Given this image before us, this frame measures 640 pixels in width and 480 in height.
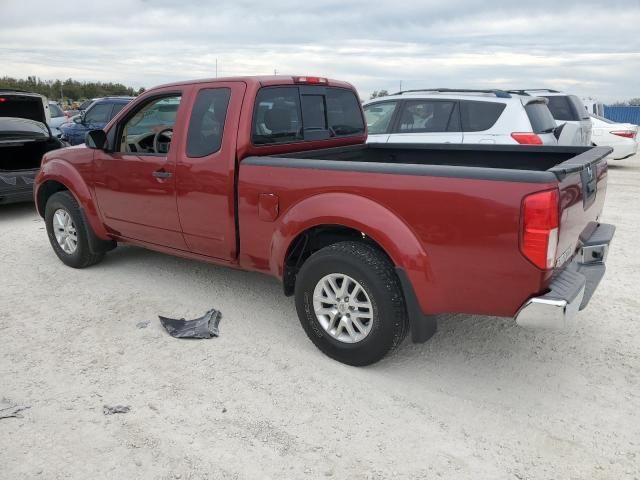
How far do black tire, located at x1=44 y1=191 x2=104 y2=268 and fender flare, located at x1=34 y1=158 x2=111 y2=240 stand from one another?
10cm

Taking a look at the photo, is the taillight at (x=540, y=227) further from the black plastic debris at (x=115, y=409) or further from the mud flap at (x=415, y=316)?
the black plastic debris at (x=115, y=409)

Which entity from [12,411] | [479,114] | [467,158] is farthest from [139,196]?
[479,114]

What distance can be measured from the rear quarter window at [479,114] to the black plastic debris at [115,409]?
18.5 feet

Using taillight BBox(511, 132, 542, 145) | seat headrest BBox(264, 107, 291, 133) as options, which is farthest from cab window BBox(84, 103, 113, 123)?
seat headrest BBox(264, 107, 291, 133)

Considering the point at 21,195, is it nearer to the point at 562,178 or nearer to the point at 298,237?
the point at 298,237

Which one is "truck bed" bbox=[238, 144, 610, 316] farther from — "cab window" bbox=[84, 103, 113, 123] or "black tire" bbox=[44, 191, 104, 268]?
"cab window" bbox=[84, 103, 113, 123]

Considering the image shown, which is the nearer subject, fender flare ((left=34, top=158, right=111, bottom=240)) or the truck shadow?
fender flare ((left=34, top=158, right=111, bottom=240))

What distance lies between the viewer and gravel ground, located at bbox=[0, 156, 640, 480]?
2.54 meters

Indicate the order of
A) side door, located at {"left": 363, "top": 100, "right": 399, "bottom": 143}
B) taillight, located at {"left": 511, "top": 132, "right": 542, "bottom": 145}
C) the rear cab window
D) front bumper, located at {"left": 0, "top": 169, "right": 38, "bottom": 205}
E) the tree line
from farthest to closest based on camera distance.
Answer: the tree line → side door, located at {"left": 363, "top": 100, "right": 399, "bottom": 143} → front bumper, located at {"left": 0, "top": 169, "right": 38, "bottom": 205} → taillight, located at {"left": 511, "top": 132, "right": 542, "bottom": 145} → the rear cab window

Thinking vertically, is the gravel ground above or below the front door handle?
below

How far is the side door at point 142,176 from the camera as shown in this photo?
165 inches

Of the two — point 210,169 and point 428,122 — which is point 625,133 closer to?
point 428,122

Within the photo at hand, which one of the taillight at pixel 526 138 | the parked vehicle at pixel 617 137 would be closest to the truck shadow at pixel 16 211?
the taillight at pixel 526 138

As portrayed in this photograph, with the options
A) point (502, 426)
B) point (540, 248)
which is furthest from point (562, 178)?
point (502, 426)
